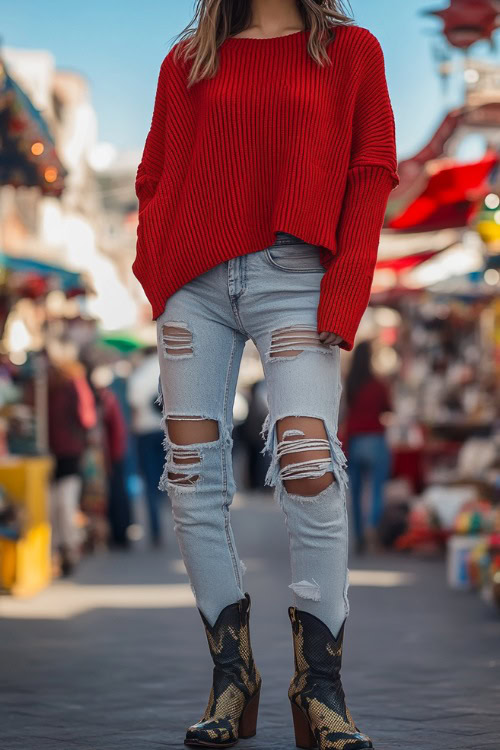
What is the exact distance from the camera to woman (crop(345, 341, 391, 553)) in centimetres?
1223

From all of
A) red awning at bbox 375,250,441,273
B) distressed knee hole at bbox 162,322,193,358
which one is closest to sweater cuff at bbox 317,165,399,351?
distressed knee hole at bbox 162,322,193,358

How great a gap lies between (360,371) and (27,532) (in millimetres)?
4134

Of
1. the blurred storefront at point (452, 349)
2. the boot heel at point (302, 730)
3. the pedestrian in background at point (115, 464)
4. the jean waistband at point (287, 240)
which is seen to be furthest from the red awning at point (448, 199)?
the boot heel at point (302, 730)

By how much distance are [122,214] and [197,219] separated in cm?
4901

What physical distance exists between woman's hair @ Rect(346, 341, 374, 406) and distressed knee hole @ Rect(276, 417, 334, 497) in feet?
28.7

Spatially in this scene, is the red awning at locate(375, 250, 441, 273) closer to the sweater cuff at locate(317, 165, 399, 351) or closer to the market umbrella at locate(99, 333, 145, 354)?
the market umbrella at locate(99, 333, 145, 354)

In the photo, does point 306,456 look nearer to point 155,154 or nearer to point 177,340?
point 177,340

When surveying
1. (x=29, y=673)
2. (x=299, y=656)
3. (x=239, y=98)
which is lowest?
(x=29, y=673)

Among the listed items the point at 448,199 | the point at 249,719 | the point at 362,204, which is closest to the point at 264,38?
the point at 362,204

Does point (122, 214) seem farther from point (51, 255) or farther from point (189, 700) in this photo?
point (189, 700)

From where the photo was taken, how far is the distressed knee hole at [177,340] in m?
3.68

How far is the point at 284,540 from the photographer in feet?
42.5

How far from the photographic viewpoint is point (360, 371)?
40.8 feet

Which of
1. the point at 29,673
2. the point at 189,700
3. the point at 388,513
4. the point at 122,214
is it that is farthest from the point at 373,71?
the point at 122,214
